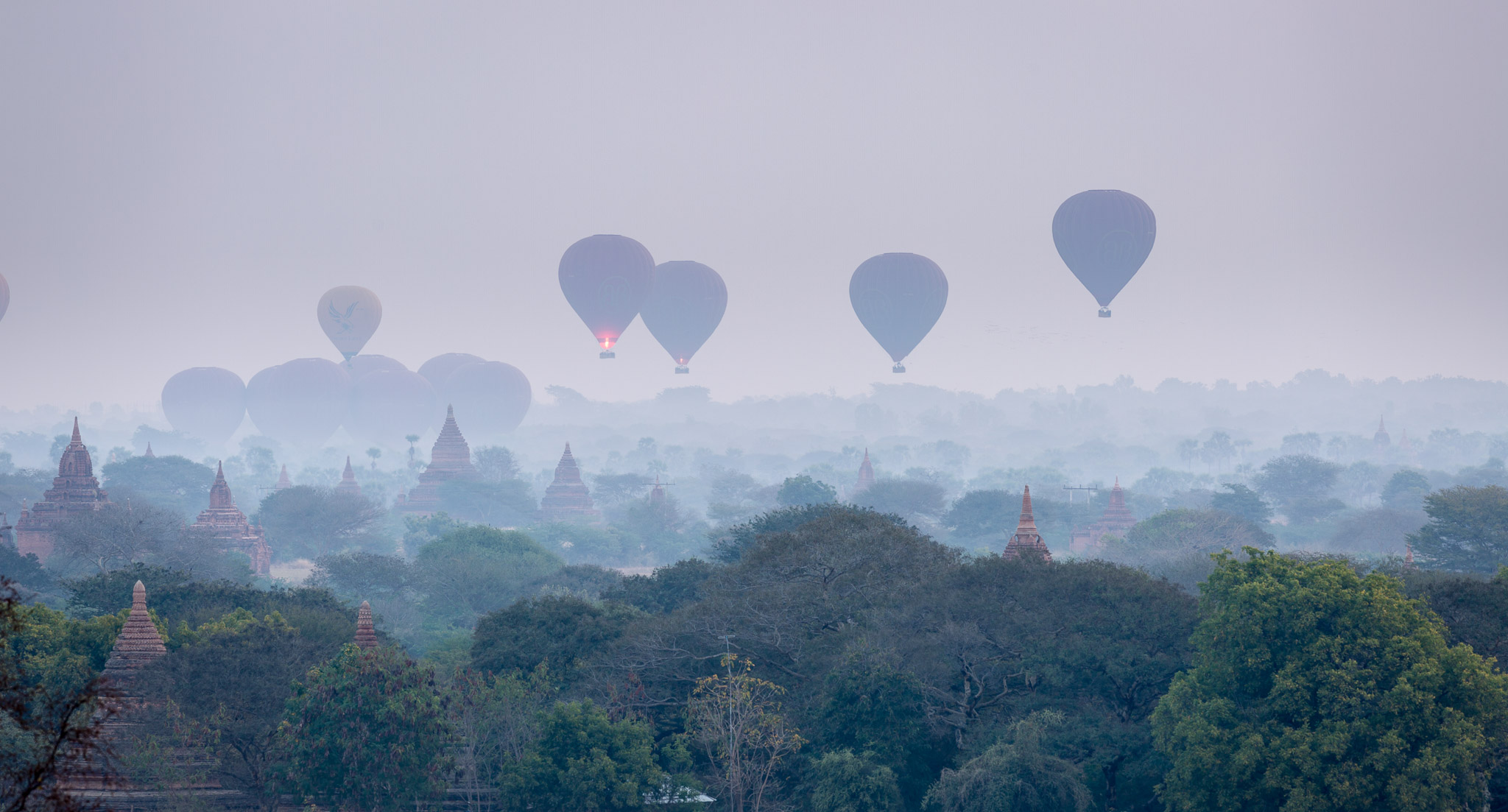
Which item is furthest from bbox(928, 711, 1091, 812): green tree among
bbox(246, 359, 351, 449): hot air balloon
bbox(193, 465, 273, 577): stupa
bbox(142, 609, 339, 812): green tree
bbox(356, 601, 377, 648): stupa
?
bbox(246, 359, 351, 449): hot air balloon

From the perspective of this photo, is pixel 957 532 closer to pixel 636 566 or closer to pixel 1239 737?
pixel 636 566

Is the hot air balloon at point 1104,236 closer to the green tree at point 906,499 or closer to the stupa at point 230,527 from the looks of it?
the green tree at point 906,499

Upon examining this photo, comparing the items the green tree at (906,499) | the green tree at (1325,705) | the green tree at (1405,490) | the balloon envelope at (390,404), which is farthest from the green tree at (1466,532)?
the balloon envelope at (390,404)

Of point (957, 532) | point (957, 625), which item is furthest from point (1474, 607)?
point (957, 532)

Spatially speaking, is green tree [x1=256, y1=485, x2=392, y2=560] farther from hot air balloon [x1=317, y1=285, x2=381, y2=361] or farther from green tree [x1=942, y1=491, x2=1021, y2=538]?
hot air balloon [x1=317, y1=285, x2=381, y2=361]

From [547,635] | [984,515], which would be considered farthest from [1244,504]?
[547,635]
